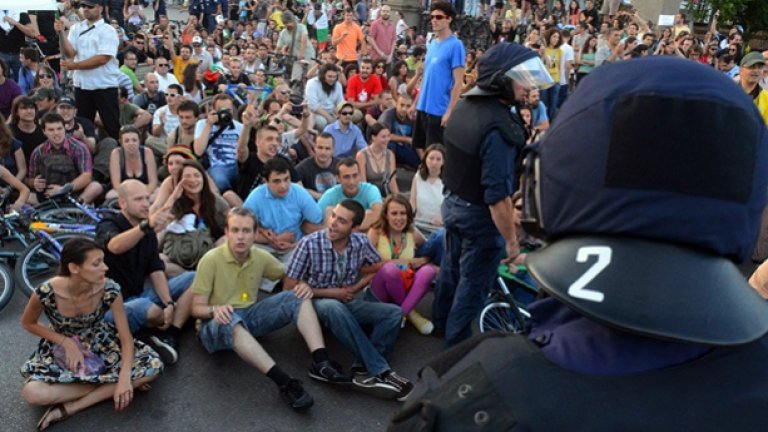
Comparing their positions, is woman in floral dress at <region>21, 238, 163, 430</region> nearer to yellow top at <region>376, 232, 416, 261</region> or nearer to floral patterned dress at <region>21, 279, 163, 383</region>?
floral patterned dress at <region>21, 279, 163, 383</region>

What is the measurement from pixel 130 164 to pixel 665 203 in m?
6.33

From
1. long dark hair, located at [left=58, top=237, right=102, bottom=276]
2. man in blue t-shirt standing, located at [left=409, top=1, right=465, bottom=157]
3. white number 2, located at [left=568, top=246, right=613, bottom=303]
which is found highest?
white number 2, located at [left=568, top=246, right=613, bottom=303]

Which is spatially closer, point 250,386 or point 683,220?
point 683,220

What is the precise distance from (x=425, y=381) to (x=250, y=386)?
3.36 metres

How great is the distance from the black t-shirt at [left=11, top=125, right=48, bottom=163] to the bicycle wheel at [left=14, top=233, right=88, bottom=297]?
1.82 m

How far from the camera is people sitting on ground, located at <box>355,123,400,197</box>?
705 cm

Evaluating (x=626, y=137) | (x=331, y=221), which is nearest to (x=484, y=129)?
(x=331, y=221)

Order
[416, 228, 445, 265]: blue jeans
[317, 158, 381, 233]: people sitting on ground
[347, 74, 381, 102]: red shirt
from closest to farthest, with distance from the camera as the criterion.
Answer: [416, 228, 445, 265]: blue jeans → [317, 158, 381, 233]: people sitting on ground → [347, 74, 381, 102]: red shirt

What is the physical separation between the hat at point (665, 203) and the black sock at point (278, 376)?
10.5ft

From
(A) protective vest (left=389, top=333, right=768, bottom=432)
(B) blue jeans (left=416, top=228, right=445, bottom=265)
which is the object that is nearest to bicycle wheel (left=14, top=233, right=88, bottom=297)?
(B) blue jeans (left=416, top=228, right=445, bottom=265)

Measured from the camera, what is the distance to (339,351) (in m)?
4.53

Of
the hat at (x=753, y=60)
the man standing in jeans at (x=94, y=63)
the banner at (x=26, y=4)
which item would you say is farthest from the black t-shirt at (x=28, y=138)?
the hat at (x=753, y=60)

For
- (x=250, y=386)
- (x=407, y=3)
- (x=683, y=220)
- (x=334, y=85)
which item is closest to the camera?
(x=683, y=220)

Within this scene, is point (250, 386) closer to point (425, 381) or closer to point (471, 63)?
point (425, 381)
